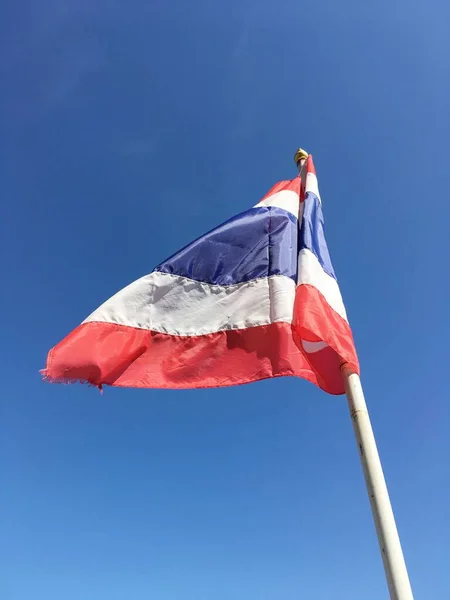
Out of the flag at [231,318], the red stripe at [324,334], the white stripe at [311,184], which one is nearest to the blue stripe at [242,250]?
the flag at [231,318]

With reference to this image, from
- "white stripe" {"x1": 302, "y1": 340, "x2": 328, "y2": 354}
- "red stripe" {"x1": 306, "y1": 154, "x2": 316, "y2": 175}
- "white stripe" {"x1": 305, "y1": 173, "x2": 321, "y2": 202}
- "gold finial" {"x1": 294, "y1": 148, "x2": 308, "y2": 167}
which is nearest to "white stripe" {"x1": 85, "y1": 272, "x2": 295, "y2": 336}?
"white stripe" {"x1": 302, "y1": 340, "x2": 328, "y2": 354}

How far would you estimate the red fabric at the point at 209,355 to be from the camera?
210 inches

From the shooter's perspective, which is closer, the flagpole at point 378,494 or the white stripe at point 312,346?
the flagpole at point 378,494

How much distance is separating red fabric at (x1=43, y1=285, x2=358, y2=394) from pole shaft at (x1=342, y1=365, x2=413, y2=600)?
49 cm

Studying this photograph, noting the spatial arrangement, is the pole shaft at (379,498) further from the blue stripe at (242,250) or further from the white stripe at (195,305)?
the blue stripe at (242,250)

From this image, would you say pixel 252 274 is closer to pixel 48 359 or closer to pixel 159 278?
pixel 159 278

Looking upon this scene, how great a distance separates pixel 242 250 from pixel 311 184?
5.15 ft

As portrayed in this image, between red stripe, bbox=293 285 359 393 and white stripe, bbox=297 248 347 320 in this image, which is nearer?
red stripe, bbox=293 285 359 393

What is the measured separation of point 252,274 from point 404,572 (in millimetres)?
3929

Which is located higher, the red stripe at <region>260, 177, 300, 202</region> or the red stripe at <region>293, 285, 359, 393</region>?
the red stripe at <region>260, 177, 300, 202</region>

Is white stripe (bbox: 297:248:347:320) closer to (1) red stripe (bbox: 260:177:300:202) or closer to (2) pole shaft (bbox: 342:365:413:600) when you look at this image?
(2) pole shaft (bbox: 342:365:413:600)

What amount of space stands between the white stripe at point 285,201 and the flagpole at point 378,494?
10.6ft

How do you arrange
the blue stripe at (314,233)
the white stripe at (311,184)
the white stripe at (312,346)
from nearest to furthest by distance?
the white stripe at (312,346), the blue stripe at (314,233), the white stripe at (311,184)

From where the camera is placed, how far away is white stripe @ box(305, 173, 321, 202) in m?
7.45
